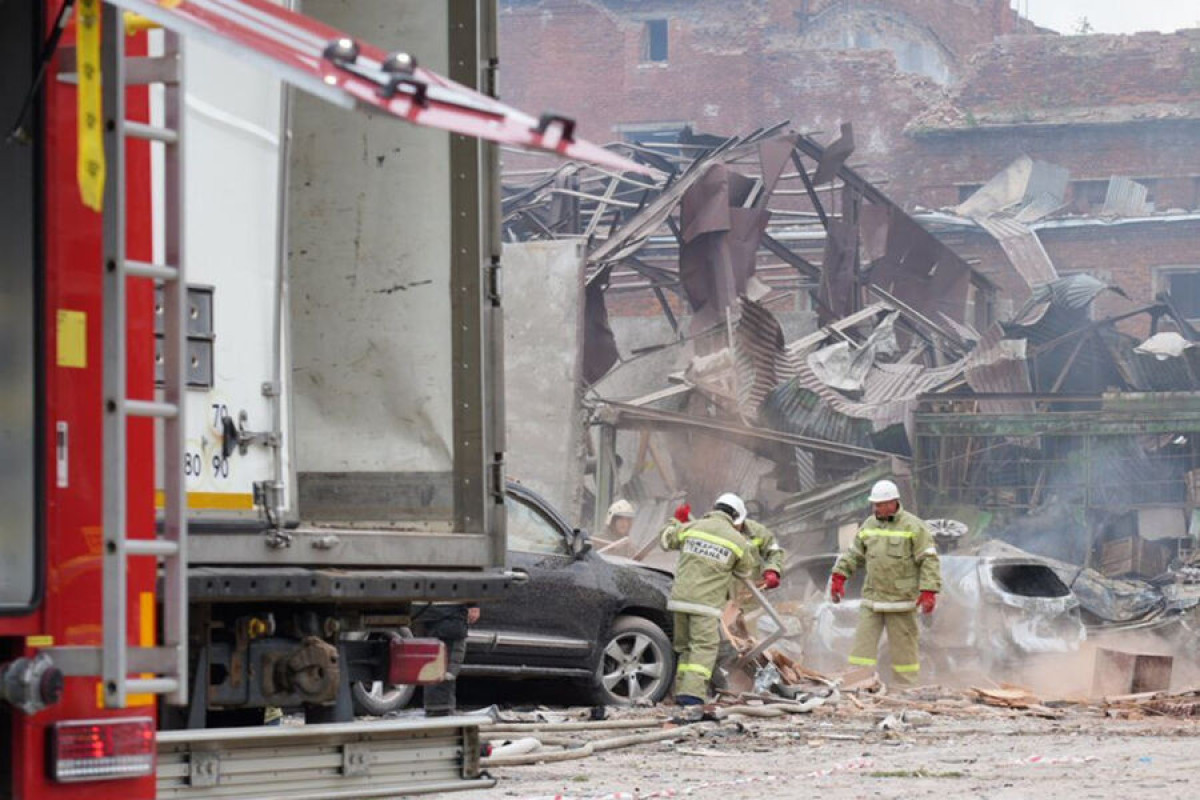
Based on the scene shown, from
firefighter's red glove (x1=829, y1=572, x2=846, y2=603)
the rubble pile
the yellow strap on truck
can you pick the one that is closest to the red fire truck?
the yellow strap on truck

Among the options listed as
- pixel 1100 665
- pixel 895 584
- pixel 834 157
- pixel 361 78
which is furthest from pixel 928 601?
pixel 834 157

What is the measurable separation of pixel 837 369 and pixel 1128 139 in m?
18.3

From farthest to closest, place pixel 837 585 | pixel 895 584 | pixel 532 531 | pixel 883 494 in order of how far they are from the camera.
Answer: pixel 837 585 → pixel 883 494 → pixel 895 584 → pixel 532 531

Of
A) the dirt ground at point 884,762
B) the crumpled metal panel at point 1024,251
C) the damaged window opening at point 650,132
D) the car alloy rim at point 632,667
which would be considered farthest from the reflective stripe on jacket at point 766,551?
the damaged window opening at point 650,132

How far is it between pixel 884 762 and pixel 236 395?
16.6 ft

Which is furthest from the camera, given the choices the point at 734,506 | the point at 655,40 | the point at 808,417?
the point at 655,40

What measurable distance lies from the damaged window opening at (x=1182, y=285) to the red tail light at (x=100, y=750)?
125ft

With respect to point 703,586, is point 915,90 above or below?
above

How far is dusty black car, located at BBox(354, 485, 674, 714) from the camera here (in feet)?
44.0

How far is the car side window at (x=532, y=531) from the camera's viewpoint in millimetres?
13883

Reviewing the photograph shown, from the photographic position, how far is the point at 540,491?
24406mm

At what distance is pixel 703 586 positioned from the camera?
1409cm

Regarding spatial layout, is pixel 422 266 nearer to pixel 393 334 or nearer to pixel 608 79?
pixel 393 334

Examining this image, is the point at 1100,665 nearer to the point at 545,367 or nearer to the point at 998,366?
the point at 545,367
